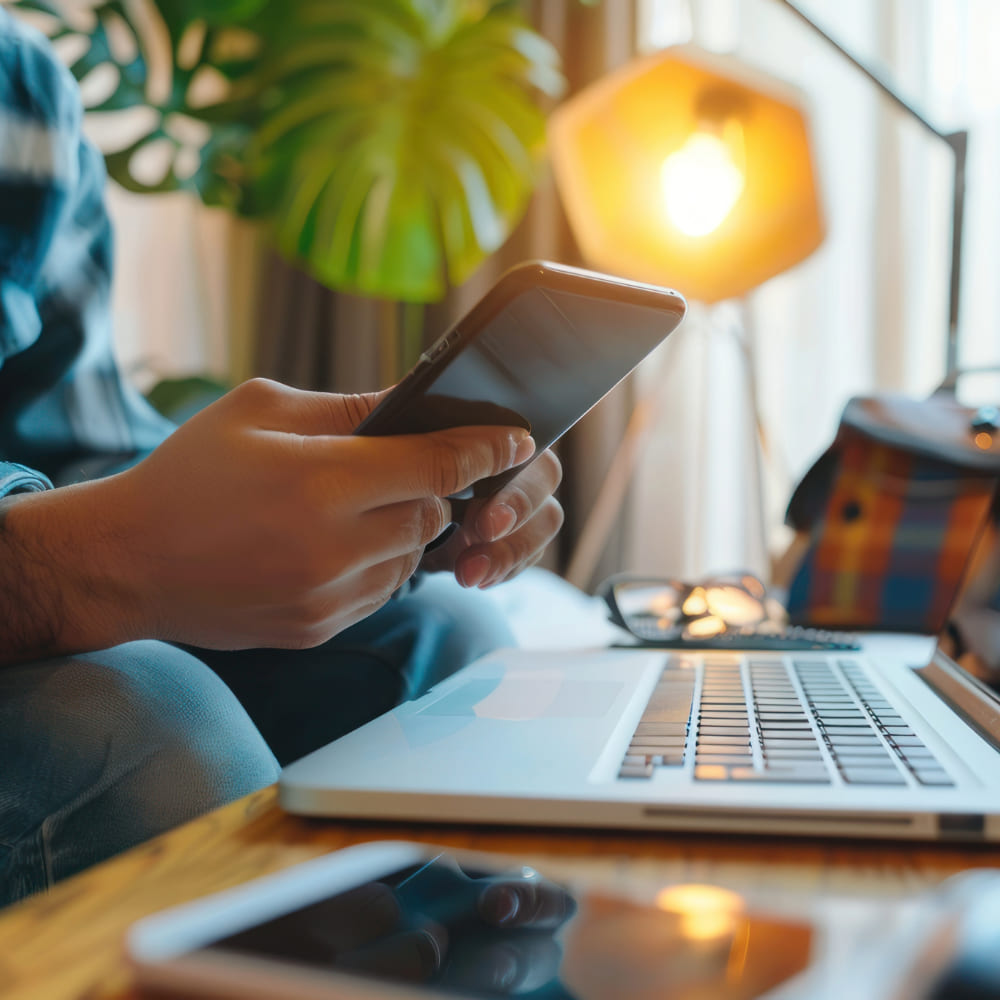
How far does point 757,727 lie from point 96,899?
9.9 inches

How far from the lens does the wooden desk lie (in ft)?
0.75

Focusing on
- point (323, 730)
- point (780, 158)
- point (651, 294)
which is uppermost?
point (780, 158)

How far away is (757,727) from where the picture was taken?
1.23ft

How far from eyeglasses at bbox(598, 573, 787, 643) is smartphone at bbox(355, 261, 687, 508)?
0.30 meters

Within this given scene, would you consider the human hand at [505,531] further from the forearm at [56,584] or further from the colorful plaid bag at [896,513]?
the colorful plaid bag at [896,513]

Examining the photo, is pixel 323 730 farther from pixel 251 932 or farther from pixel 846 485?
pixel 846 485

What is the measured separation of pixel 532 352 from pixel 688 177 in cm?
123

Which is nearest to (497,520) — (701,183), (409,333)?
(701,183)

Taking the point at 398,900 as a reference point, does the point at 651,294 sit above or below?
above

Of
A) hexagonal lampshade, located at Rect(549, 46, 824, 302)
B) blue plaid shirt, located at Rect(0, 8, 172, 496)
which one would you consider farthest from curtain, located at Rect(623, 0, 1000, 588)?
blue plaid shirt, located at Rect(0, 8, 172, 496)

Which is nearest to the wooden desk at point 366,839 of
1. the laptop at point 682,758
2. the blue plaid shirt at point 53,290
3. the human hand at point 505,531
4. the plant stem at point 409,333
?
the laptop at point 682,758

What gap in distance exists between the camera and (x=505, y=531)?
49 centimetres

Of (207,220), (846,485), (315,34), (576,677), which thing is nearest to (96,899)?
(576,677)

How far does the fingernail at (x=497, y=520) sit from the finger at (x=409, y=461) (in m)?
0.08
